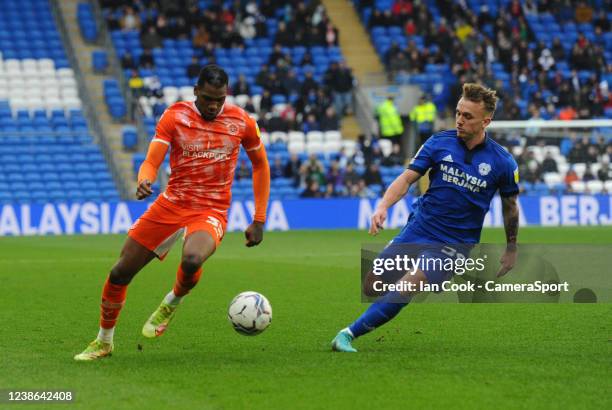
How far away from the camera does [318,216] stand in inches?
1118

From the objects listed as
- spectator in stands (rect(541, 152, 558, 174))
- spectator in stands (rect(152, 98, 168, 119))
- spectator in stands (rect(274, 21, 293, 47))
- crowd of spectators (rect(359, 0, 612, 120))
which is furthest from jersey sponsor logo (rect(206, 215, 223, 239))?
spectator in stands (rect(274, 21, 293, 47))

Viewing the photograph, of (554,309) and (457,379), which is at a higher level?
(457,379)

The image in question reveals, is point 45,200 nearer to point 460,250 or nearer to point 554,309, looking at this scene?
point 554,309

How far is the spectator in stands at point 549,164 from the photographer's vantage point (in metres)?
28.7

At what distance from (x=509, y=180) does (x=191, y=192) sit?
2418 mm

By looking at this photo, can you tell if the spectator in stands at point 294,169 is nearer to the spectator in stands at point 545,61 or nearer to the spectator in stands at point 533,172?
the spectator in stands at point 533,172

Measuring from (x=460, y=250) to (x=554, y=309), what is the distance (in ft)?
11.9

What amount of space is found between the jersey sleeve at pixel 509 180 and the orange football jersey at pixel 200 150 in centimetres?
197

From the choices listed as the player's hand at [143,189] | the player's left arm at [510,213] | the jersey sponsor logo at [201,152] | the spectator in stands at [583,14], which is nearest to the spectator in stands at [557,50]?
the spectator in stands at [583,14]

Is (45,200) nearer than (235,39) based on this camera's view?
Yes

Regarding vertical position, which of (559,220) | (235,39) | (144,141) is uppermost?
(235,39)

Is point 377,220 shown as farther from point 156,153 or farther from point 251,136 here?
point 156,153

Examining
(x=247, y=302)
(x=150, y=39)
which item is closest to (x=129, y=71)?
(x=150, y=39)

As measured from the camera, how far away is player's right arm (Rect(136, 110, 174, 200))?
27.7 feet
